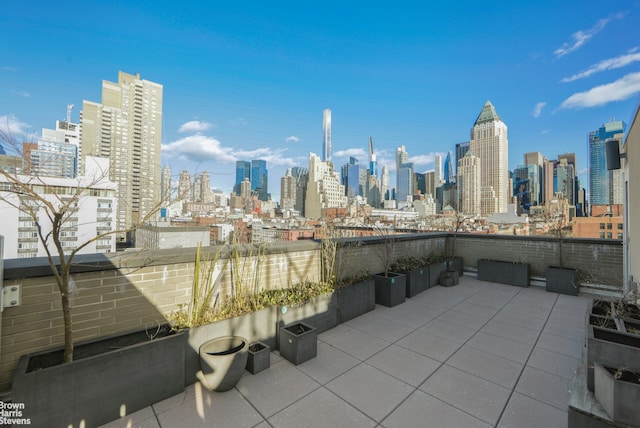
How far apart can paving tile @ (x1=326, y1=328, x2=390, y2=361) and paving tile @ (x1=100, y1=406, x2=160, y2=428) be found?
7.41ft

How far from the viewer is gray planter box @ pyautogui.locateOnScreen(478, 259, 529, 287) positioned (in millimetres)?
7145

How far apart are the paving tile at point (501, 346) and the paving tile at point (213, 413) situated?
3.26 meters

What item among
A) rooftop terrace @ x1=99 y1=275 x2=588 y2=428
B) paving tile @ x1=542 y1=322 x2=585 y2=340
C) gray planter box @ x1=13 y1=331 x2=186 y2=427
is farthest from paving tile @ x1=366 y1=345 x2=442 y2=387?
paving tile @ x1=542 y1=322 x2=585 y2=340

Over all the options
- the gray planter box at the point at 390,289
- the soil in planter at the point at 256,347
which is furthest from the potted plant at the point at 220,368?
the gray planter box at the point at 390,289

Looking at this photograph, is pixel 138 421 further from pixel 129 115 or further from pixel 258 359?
pixel 129 115

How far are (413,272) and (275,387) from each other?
4389 millimetres

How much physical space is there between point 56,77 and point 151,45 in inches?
435

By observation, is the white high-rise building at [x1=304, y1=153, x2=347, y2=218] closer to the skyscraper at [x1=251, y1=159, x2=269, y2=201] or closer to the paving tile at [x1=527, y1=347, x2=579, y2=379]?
the skyscraper at [x1=251, y1=159, x2=269, y2=201]

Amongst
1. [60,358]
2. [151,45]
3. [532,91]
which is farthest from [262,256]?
[532,91]

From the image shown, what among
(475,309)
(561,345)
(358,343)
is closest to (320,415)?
(358,343)

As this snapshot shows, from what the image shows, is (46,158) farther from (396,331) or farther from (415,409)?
(396,331)

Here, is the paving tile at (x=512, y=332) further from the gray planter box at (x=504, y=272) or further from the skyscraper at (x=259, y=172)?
the skyscraper at (x=259, y=172)

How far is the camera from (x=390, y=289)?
5414 mm

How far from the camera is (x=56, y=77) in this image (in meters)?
18.2
